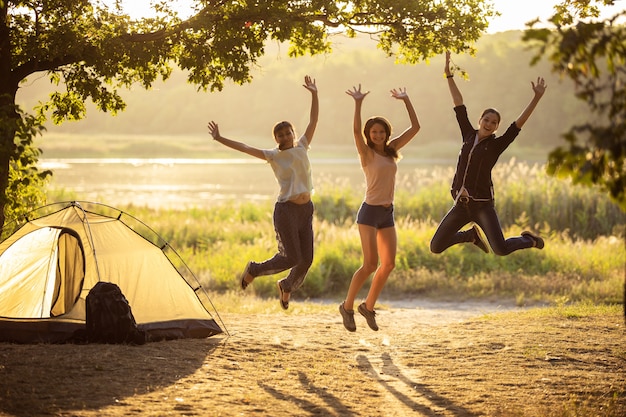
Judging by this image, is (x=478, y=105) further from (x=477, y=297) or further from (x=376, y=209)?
(x=376, y=209)

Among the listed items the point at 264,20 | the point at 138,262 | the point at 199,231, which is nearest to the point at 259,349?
the point at 138,262

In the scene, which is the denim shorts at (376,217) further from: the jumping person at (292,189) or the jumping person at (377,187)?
Result: the jumping person at (292,189)

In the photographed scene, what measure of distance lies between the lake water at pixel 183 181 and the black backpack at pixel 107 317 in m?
16.7

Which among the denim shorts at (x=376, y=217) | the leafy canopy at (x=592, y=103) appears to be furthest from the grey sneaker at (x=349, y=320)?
the leafy canopy at (x=592, y=103)

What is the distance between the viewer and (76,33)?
28.6ft

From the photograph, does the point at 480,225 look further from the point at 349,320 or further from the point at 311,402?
the point at 311,402

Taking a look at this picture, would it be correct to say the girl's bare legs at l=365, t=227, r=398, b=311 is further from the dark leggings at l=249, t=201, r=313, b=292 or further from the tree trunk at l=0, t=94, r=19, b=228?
the tree trunk at l=0, t=94, r=19, b=228

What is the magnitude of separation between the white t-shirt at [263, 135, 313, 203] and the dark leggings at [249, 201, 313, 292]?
0.16 m

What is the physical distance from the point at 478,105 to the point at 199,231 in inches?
2577

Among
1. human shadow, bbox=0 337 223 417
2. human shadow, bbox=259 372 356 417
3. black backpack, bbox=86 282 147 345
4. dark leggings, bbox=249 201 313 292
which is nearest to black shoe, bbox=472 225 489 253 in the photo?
dark leggings, bbox=249 201 313 292

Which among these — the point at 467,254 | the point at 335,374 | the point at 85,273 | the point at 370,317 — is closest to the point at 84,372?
the point at 335,374

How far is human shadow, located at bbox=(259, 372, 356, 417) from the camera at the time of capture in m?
7.17

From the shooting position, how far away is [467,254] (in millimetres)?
17875

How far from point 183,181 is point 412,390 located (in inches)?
1953
